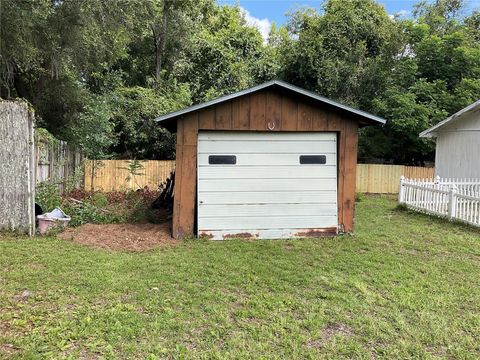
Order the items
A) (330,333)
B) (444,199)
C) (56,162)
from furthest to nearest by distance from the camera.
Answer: (56,162), (444,199), (330,333)

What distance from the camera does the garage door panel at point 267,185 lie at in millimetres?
7676

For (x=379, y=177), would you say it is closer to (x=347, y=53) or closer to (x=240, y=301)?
(x=347, y=53)

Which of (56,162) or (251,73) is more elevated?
(251,73)

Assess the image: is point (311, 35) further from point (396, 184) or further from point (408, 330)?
point (408, 330)

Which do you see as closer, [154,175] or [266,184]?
[266,184]

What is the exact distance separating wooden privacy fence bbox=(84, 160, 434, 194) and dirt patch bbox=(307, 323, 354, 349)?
12172 mm

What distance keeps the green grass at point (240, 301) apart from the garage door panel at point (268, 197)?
0.99m

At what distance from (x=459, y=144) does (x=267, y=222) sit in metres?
9.66

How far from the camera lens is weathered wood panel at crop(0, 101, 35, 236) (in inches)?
275

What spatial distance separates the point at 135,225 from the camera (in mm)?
8484

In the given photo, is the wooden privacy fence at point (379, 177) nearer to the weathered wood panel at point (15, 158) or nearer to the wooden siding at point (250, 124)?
the wooden siding at point (250, 124)

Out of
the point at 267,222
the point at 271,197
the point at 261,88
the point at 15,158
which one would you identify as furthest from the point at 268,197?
the point at 15,158

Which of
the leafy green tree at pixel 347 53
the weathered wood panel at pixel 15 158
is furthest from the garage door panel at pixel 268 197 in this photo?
the leafy green tree at pixel 347 53

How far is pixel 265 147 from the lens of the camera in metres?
7.84
